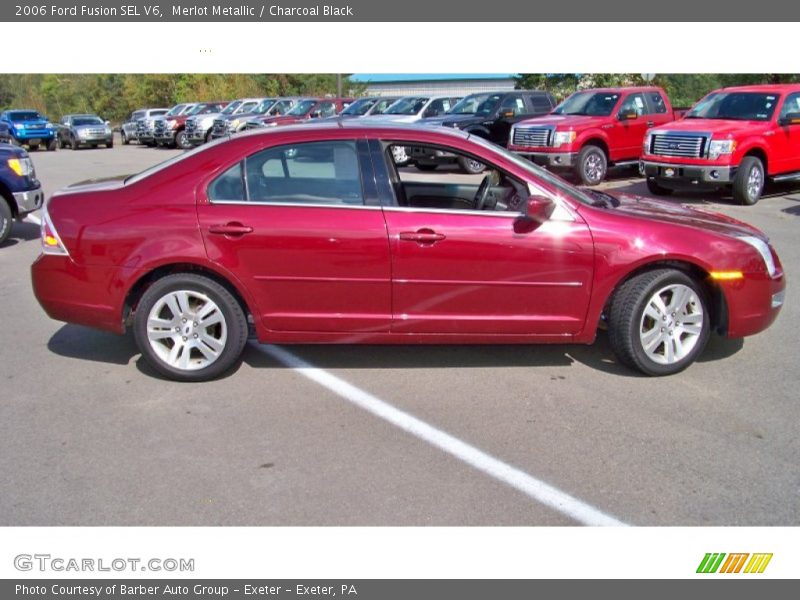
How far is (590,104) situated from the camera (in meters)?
15.3

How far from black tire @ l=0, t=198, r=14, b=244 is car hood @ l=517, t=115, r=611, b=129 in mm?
9532

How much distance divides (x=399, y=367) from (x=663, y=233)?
6.47ft

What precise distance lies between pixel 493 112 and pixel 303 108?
941 centimetres

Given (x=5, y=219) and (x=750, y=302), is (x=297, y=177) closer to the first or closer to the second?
(x=750, y=302)

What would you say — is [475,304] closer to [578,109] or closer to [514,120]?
[578,109]

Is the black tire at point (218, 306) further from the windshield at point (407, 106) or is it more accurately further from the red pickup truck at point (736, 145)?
the windshield at point (407, 106)

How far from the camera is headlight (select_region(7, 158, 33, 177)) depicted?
9.30 metres

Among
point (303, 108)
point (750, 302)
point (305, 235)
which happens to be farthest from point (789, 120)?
point (303, 108)

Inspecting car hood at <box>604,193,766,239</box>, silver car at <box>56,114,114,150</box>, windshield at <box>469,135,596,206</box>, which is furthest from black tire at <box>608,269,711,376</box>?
silver car at <box>56,114,114,150</box>

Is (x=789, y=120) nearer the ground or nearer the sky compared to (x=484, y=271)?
nearer the sky

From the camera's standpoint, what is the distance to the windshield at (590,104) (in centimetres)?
1508

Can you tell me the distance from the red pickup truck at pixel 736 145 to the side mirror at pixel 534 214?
27.0ft

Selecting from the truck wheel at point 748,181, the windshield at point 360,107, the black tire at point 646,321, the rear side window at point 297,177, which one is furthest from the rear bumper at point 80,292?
the windshield at point 360,107

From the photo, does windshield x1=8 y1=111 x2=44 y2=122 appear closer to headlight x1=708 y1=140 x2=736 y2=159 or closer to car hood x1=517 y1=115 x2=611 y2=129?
car hood x1=517 y1=115 x2=611 y2=129
